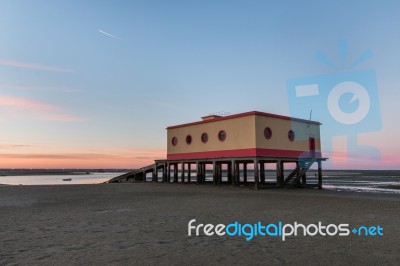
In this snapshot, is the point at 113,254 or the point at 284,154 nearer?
the point at 113,254

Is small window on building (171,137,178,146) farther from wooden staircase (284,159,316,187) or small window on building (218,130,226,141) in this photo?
wooden staircase (284,159,316,187)

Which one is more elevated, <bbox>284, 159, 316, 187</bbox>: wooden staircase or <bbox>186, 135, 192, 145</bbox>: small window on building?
<bbox>186, 135, 192, 145</bbox>: small window on building

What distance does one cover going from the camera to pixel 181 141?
35062 millimetres

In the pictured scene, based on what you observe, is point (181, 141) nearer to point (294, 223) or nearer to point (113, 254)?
point (294, 223)

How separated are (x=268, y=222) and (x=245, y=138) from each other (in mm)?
16805

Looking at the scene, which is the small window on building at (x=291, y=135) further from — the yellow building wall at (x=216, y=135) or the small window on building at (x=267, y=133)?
the yellow building wall at (x=216, y=135)

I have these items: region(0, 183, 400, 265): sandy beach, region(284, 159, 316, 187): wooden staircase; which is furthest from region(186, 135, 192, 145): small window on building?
region(0, 183, 400, 265): sandy beach

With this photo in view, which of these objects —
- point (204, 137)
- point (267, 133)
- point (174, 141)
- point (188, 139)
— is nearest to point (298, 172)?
point (267, 133)

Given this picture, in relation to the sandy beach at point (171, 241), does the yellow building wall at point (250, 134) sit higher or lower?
higher

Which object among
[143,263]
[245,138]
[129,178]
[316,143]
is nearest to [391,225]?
[143,263]

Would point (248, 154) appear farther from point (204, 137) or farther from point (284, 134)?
point (204, 137)

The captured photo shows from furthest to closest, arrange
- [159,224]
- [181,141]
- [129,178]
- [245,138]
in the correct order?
1. [129,178]
2. [181,141]
3. [245,138]
4. [159,224]

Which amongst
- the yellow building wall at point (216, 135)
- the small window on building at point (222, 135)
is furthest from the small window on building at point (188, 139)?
the small window on building at point (222, 135)

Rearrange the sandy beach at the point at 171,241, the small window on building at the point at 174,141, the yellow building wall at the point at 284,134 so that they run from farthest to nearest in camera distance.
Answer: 1. the small window on building at the point at 174,141
2. the yellow building wall at the point at 284,134
3. the sandy beach at the point at 171,241
